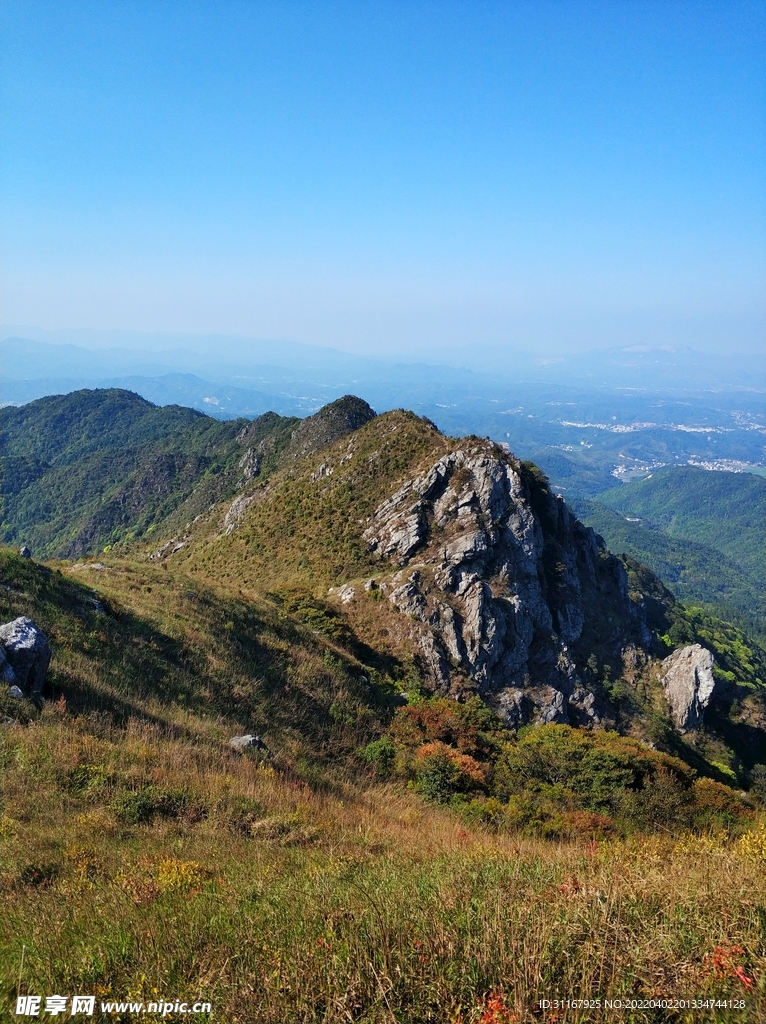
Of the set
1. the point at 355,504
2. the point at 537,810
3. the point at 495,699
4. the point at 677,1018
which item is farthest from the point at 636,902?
the point at 355,504

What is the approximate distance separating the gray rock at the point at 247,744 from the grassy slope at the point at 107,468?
47290 millimetres

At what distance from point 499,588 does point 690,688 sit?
37.1ft

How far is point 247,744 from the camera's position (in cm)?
888

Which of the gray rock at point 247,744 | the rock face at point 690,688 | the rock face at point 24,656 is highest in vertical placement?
the rock face at point 24,656

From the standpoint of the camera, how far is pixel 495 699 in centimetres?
2284

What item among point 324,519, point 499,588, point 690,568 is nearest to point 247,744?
point 499,588

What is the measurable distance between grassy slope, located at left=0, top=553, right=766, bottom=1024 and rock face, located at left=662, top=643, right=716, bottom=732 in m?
23.1

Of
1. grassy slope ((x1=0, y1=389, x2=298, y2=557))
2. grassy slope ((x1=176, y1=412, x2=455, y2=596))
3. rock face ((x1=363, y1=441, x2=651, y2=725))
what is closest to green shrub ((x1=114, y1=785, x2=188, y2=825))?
rock face ((x1=363, y1=441, x2=651, y2=725))

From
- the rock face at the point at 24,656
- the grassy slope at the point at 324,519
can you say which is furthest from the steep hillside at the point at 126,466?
the rock face at the point at 24,656

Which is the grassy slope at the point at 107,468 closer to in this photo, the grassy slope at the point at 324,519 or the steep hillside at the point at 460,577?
the grassy slope at the point at 324,519

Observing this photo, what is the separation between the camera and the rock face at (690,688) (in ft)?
85.9

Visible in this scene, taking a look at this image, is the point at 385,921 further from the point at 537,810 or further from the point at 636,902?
the point at 537,810

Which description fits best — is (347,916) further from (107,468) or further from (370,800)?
(107,468)

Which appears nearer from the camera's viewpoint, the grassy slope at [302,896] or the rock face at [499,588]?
the grassy slope at [302,896]
